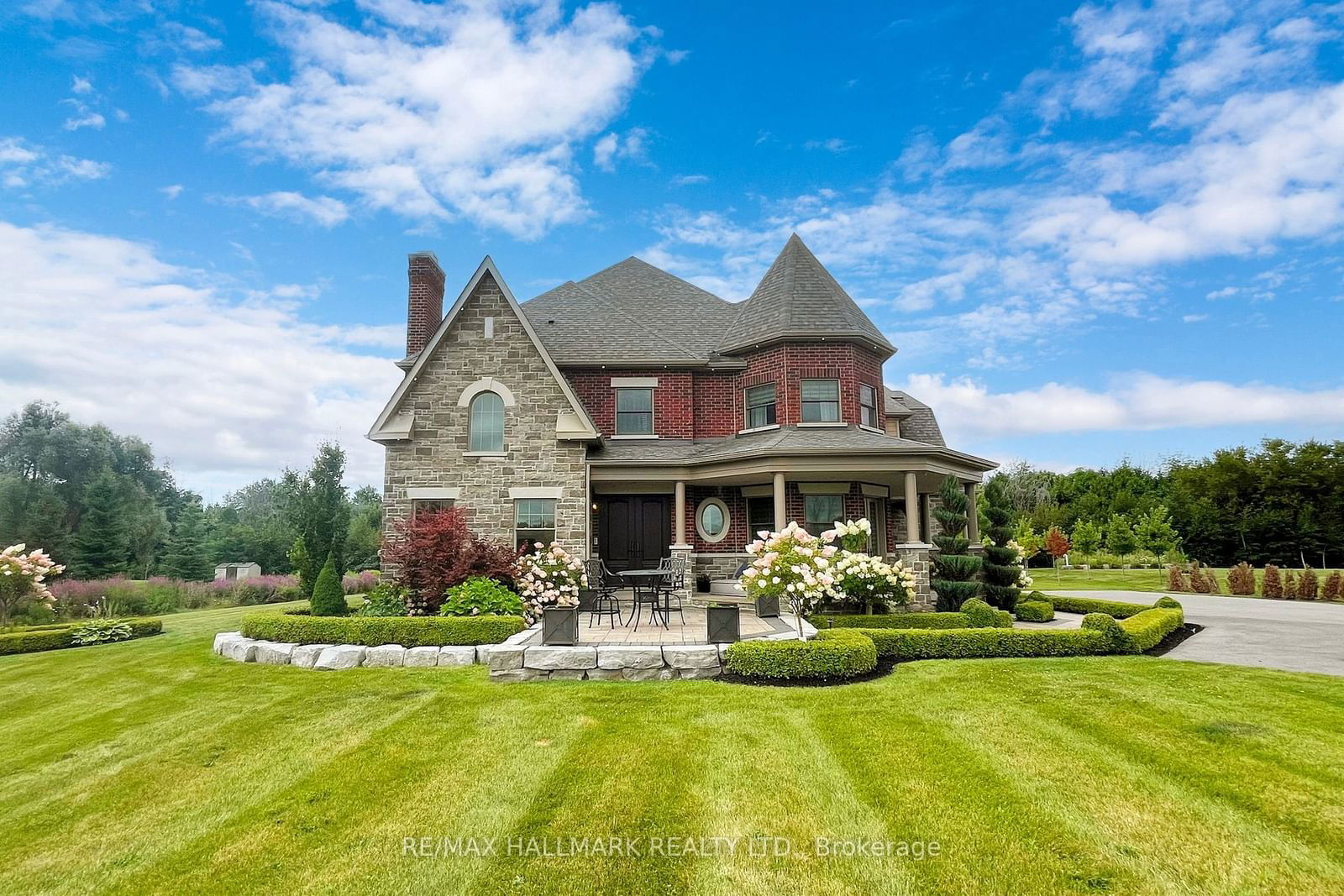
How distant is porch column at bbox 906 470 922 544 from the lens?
47.8ft

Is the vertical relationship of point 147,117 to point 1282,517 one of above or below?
above

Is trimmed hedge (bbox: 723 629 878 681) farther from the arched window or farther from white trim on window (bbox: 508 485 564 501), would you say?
the arched window

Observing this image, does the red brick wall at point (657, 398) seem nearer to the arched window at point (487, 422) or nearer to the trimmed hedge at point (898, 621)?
the arched window at point (487, 422)

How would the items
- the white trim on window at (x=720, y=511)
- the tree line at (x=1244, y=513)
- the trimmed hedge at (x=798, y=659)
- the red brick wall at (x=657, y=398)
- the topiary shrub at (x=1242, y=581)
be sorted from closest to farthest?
the trimmed hedge at (x=798, y=659)
the white trim on window at (x=720, y=511)
the red brick wall at (x=657, y=398)
the topiary shrub at (x=1242, y=581)
the tree line at (x=1244, y=513)

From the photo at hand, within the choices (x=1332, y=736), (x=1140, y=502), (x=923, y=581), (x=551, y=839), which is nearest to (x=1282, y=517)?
(x=1140, y=502)

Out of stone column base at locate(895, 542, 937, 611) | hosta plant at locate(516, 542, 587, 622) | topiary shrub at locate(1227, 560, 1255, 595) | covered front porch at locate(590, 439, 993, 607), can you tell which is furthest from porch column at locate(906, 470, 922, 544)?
topiary shrub at locate(1227, 560, 1255, 595)

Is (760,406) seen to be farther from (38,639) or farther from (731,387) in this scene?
(38,639)

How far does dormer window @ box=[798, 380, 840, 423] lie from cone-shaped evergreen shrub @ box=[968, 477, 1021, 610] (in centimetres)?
451

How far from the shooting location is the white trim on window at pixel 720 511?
58.4ft

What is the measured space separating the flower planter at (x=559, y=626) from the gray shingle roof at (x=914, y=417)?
14274mm

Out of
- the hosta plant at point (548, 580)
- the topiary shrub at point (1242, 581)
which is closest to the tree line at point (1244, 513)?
the topiary shrub at point (1242, 581)

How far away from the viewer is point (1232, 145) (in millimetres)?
13039

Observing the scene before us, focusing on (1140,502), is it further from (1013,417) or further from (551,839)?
(551,839)

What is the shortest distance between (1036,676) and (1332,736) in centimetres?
293
